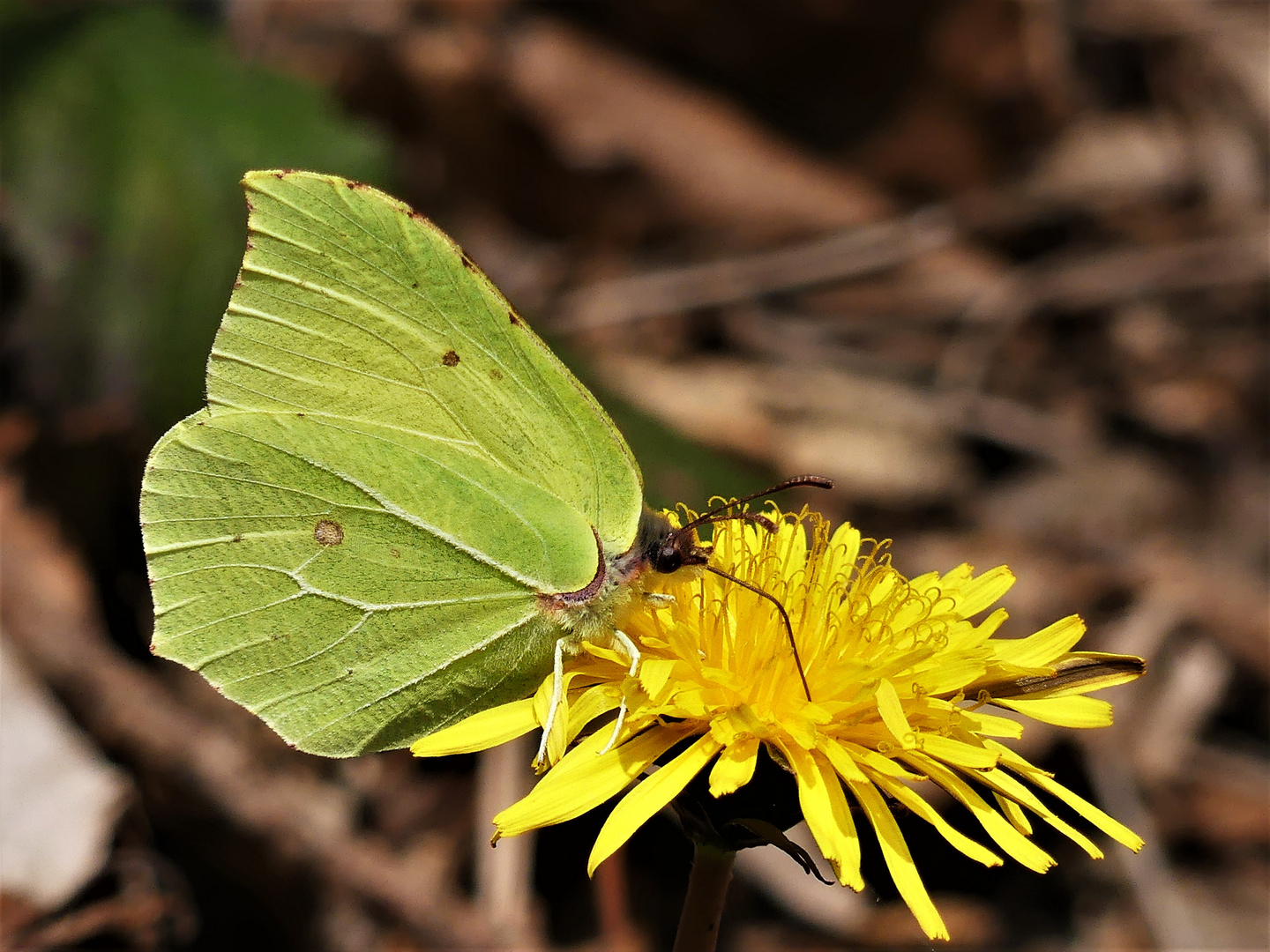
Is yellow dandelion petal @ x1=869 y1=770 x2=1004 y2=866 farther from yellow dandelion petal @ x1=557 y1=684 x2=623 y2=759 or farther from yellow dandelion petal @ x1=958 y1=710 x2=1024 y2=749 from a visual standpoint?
yellow dandelion petal @ x1=557 y1=684 x2=623 y2=759

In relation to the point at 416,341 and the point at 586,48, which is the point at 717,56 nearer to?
the point at 586,48

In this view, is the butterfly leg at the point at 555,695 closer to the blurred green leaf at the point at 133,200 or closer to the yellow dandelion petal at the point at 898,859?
the yellow dandelion petal at the point at 898,859

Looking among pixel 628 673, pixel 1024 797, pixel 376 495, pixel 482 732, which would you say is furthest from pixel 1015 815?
pixel 376 495

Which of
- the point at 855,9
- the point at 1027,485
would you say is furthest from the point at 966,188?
the point at 1027,485

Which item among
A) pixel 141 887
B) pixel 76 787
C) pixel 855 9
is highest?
pixel 855 9

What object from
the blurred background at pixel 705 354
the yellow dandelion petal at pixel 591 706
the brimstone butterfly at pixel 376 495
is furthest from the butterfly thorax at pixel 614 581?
the blurred background at pixel 705 354

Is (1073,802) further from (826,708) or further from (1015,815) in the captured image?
(826,708)

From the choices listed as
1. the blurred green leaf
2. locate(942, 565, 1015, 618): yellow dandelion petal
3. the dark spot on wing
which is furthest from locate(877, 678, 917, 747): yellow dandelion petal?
the blurred green leaf
